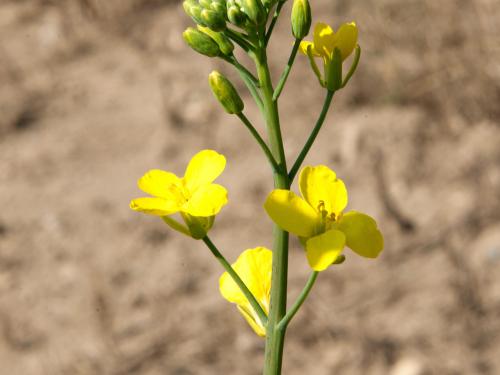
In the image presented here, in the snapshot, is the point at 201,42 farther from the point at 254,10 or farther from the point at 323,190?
the point at 323,190

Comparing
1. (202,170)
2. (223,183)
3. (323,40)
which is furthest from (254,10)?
(223,183)

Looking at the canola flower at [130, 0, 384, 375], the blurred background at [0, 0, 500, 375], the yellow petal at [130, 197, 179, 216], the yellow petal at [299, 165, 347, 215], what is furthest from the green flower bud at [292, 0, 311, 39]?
the blurred background at [0, 0, 500, 375]

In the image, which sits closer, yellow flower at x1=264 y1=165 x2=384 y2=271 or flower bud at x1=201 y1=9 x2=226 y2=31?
yellow flower at x1=264 y1=165 x2=384 y2=271

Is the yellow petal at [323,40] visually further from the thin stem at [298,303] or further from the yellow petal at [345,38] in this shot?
the thin stem at [298,303]

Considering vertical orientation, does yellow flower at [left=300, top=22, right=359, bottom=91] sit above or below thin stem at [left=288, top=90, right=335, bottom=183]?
above

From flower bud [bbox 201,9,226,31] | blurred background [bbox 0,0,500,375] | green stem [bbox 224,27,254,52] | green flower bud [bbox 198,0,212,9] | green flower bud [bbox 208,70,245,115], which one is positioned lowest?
blurred background [bbox 0,0,500,375]

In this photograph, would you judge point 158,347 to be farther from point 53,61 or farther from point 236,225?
point 53,61

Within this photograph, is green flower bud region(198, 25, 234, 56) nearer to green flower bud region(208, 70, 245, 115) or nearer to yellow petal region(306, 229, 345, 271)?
green flower bud region(208, 70, 245, 115)
